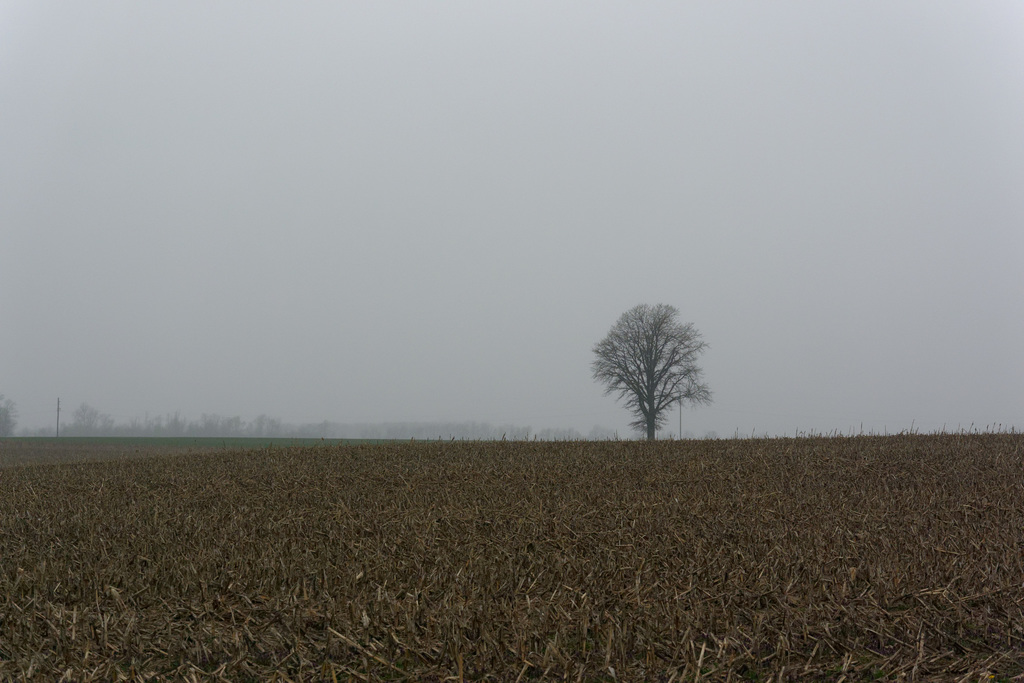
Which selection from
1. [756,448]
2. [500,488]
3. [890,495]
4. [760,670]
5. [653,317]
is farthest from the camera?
[653,317]

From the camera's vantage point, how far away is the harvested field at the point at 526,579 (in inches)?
146

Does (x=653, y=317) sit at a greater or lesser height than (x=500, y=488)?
greater

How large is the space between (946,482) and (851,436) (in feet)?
20.0

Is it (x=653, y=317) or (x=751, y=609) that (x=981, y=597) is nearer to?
(x=751, y=609)

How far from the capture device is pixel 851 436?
15016mm

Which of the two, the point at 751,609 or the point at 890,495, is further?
the point at 890,495

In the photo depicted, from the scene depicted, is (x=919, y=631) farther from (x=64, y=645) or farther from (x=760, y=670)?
(x=64, y=645)

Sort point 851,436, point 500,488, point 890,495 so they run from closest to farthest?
point 890,495
point 500,488
point 851,436

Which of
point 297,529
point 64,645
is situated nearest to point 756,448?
point 297,529

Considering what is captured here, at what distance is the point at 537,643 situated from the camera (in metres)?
3.75

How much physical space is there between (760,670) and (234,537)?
5005mm

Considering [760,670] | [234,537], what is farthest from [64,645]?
[760,670]

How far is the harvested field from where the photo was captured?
3697mm

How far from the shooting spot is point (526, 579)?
16.2 feet
